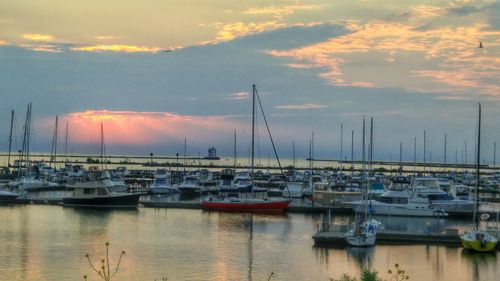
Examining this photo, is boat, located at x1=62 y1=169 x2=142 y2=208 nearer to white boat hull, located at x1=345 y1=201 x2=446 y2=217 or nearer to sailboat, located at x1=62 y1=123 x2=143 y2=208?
sailboat, located at x1=62 y1=123 x2=143 y2=208

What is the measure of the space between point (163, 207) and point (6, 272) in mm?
27996

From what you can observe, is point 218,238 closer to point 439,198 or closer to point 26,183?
point 439,198

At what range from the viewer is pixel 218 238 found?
39.3m

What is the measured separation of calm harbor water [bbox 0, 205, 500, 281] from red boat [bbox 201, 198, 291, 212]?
383 cm

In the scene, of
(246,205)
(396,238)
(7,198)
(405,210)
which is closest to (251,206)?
(246,205)

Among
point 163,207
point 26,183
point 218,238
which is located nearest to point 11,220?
point 163,207

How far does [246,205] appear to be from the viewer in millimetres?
53125

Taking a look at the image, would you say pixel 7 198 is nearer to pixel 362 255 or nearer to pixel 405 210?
pixel 405 210

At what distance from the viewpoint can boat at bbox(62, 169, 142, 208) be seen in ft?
181

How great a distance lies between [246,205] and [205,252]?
62.8 ft

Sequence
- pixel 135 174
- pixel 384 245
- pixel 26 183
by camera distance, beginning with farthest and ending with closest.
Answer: pixel 135 174 < pixel 26 183 < pixel 384 245

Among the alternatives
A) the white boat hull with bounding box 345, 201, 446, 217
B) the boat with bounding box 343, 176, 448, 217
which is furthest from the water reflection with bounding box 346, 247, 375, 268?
the white boat hull with bounding box 345, 201, 446, 217

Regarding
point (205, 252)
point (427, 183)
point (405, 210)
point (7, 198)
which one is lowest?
point (205, 252)

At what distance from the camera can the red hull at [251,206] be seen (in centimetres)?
5275
